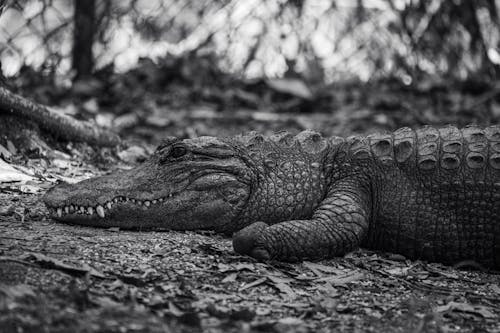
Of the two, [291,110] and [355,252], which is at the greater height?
[291,110]

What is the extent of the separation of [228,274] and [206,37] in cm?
718

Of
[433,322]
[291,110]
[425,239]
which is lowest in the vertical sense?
[433,322]

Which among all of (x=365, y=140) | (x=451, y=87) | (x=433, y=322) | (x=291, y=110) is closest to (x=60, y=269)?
(x=433, y=322)

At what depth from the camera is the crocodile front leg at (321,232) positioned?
3.72 metres

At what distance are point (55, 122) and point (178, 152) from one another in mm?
2129

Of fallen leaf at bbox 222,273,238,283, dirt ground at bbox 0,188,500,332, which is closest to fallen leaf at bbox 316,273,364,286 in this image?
dirt ground at bbox 0,188,500,332

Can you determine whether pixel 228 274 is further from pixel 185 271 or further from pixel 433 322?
pixel 433 322

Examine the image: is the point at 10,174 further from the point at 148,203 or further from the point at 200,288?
the point at 200,288

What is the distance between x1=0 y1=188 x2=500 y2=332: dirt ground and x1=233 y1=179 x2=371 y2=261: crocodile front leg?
87 mm

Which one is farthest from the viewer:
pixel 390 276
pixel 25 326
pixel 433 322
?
pixel 390 276

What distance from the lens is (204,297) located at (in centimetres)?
306

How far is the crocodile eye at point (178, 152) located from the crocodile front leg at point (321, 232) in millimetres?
908

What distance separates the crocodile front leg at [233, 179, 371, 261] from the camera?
3719 mm

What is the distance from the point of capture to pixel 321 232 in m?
3.94
